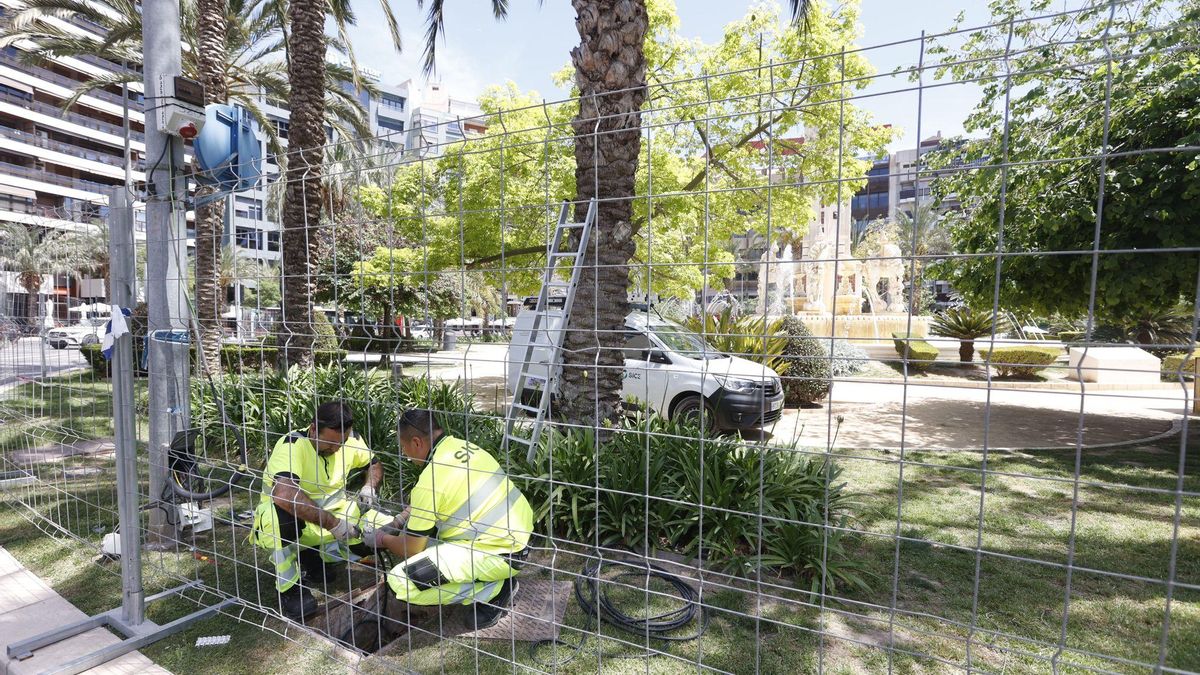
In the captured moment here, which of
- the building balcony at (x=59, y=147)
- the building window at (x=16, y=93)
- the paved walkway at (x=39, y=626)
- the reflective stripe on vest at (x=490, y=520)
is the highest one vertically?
the building window at (x=16, y=93)

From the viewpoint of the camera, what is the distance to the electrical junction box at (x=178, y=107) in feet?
11.6

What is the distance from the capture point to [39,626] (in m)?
3.22

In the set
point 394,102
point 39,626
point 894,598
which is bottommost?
point 39,626

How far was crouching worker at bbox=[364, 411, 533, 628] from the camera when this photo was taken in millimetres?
2893

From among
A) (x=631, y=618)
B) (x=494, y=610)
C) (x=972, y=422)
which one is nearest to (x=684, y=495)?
(x=631, y=618)

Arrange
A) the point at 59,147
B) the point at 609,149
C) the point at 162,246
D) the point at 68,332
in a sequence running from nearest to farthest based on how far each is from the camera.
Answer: the point at 162,246 → the point at 609,149 → the point at 68,332 → the point at 59,147

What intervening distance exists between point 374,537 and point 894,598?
249 centimetres

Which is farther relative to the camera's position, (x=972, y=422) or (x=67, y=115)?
(x=67, y=115)

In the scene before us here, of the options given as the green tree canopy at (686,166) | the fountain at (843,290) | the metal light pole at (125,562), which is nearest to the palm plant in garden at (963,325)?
the fountain at (843,290)

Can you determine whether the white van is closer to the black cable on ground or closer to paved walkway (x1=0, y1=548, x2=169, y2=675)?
the black cable on ground

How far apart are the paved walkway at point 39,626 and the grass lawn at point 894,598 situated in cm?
9

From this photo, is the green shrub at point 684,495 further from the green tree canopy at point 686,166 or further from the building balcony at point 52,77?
the building balcony at point 52,77

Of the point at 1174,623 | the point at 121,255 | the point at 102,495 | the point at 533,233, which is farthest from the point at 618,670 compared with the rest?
the point at 533,233

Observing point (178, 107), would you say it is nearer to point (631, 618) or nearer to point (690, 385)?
point (631, 618)
